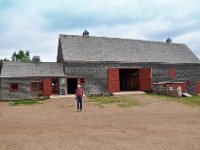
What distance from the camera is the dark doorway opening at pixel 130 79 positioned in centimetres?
3541

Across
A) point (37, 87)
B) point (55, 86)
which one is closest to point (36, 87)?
point (37, 87)

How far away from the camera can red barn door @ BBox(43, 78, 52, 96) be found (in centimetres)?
2933

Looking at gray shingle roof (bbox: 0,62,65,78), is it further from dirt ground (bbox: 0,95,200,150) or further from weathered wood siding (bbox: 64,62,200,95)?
dirt ground (bbox: 0,95,200,150)

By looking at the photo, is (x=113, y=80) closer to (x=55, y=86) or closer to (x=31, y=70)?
(x=55, y=86)

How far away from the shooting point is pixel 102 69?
31750 mm

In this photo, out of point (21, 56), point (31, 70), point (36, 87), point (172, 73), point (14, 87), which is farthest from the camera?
point (21, 56)

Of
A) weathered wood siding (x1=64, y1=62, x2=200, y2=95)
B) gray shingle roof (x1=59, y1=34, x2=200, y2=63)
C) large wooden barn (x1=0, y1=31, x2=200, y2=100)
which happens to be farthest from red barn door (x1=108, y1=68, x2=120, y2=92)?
gray shingle roof (x1=59, y1=34, x2=200, y2=63)

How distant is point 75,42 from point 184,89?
13493 millimetres

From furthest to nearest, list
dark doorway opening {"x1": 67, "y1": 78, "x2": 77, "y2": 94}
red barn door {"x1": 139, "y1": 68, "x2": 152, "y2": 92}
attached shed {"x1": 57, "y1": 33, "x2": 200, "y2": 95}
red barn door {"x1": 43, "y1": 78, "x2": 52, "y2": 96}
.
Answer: red barn door {"x1": 139, "y1": 68, "x2": 152, "y2": 92}, dark doorway opening {"x1": 67, "y1": 78, "x2": 77, "y2": 94}, attached shed {"x1": 57, "y1": 33, "x2": 200, "y2": 95}, red barn door {"x1": 43, "y1": 78, "x2": 52, "y2": 96}

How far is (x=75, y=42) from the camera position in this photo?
33375 millimetres

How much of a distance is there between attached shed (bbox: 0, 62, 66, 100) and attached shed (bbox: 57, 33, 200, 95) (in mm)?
1425

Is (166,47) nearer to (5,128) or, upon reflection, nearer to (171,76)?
(171,76)

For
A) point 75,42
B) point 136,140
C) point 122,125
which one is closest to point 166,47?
point 75,42

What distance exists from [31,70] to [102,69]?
7.58 meters
